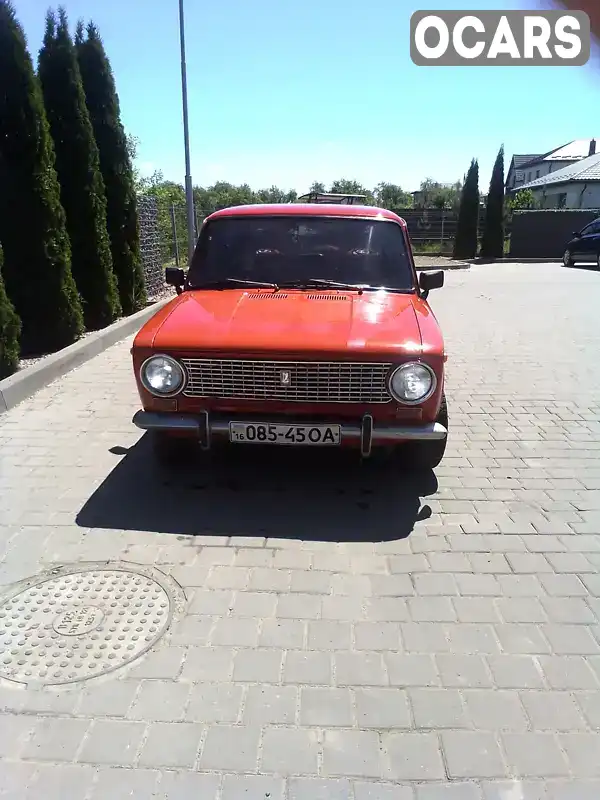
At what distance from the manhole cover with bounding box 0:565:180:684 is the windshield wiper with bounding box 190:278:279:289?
224 cm

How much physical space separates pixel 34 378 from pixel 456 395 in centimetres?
444

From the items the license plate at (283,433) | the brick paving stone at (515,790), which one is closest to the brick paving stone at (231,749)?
the brick paving stone at (515,790)

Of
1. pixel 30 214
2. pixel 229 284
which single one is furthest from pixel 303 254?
pixel 30 214

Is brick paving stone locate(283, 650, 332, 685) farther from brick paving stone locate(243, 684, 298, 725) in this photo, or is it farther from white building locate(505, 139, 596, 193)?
white building locate(505, 139, 596, 193)

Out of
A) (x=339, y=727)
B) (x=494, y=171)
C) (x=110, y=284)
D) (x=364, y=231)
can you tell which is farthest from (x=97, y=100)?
(x=494, y=171)

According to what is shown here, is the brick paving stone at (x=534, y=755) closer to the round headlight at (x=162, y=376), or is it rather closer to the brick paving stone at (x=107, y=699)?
the brick paving stone at (x=107, y=699)

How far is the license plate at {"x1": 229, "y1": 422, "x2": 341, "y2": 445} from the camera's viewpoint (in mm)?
3555

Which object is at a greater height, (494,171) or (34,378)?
(494,171)

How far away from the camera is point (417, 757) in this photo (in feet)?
6.77

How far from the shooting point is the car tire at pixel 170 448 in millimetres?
3994

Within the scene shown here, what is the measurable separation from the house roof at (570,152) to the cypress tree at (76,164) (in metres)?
57.5

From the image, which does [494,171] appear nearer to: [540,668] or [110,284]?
[110,284]

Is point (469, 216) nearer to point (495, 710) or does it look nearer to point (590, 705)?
point (590, 705)

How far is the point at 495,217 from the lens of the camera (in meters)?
27.5
